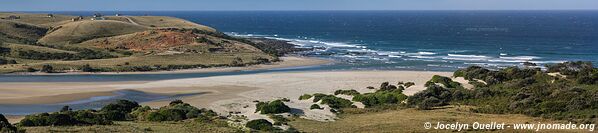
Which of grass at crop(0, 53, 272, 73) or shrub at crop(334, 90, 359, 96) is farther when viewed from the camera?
grass at crop(0, 53, 272, 73)

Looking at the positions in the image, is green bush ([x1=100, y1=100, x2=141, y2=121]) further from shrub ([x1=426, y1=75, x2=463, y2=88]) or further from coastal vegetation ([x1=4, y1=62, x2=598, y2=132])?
shrub ([x1=426, y1=75, x2=463, y2=88])

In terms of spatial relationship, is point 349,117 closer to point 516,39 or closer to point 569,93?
point 569,93

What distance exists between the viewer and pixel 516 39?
472 feet

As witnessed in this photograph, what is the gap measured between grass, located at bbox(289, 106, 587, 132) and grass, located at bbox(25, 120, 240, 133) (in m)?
4.37

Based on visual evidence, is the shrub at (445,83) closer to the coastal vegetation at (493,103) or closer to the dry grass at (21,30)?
the coastal vegetation at (493,103)

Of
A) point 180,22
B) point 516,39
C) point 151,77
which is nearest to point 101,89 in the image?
point 151,77

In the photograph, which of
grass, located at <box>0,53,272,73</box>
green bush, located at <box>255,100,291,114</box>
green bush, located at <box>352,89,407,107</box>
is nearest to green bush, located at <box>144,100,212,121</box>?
green bush, located at <box>255,100,291,114</box>

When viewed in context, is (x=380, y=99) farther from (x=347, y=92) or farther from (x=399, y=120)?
(x=399, y=120)

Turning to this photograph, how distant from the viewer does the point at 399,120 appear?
35.2 metres

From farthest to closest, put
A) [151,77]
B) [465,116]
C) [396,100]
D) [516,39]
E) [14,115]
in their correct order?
[516,39], [151,77], [396,100], [14,115], [465,116]

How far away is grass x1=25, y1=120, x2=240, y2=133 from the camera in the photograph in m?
28.8

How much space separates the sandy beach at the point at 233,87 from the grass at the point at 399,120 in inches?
242

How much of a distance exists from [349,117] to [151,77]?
146 feet

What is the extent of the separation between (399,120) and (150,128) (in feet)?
42.6
